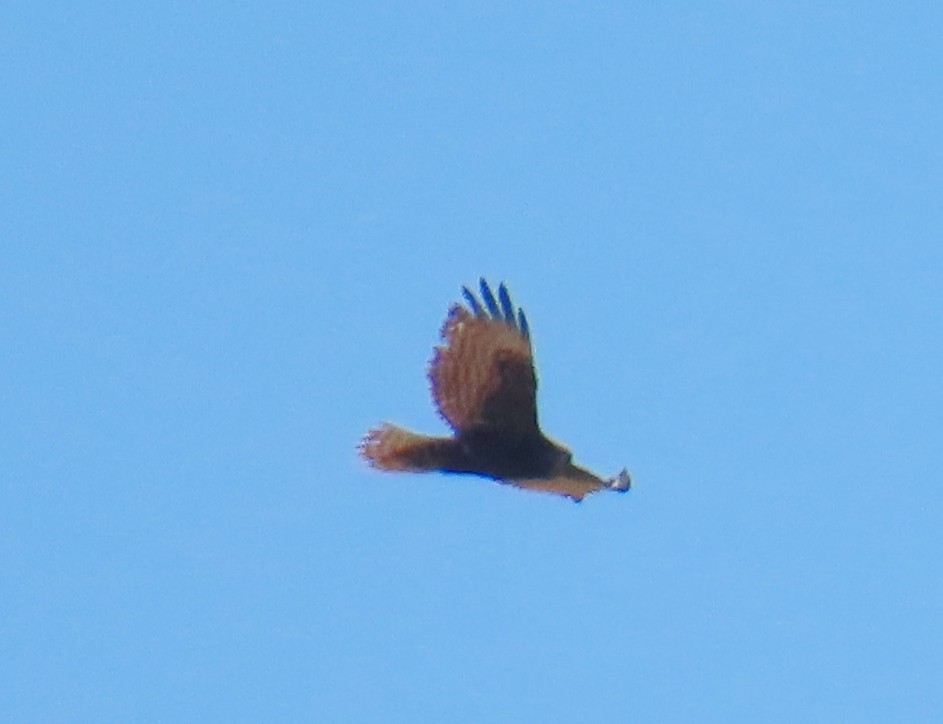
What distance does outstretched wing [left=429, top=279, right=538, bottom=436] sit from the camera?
1092cm

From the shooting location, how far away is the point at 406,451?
1102cm

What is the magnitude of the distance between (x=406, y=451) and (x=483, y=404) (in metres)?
0.50

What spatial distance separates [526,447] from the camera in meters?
10.9

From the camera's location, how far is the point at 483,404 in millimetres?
10969

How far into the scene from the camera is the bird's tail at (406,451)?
10984mm

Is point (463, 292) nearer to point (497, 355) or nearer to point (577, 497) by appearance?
point (497, 355)

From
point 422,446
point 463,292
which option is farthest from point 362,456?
point 463,292

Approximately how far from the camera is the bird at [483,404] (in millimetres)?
10906

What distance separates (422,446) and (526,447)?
58cm

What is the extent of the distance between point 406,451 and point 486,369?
2.12ft

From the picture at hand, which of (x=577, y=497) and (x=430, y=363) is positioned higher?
(x=430, y=363)

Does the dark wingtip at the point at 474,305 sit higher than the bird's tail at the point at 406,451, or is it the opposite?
the dark wingtip at the point at 474,305

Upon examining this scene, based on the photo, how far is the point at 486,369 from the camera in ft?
35.8

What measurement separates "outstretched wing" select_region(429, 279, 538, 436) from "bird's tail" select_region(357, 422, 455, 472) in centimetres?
17
